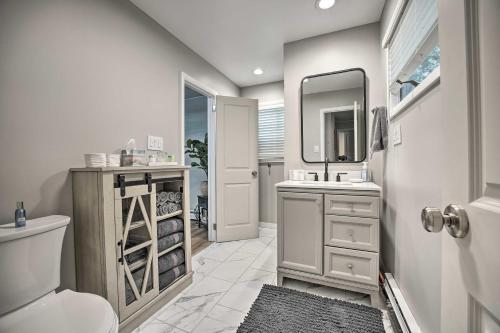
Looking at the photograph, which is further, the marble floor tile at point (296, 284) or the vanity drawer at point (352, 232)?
the marble floor tile at point (296, 284)

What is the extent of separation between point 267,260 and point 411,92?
1.94 m

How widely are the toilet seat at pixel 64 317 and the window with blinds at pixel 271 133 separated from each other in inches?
108

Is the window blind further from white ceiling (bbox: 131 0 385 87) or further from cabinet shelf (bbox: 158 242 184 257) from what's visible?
cabinet shelf (bbox: 158 242 184 257)

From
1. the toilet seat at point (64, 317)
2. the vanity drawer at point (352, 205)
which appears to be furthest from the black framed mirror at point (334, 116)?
the toilet seat at point (64, 317)

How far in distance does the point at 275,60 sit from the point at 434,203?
7.95ft

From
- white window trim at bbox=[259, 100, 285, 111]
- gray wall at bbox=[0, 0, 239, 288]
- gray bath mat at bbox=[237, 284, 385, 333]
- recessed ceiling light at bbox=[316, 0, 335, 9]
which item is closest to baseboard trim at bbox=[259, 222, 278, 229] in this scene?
gray bath mat at bbox=[237, 284, 385, 333]

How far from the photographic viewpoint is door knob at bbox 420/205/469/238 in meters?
0.42

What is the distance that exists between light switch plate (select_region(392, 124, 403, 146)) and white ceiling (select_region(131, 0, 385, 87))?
1.18m

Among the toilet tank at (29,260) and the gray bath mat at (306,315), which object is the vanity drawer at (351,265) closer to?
the gray bath mat at (306,315)

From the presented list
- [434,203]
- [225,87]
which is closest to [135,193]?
[434,203]

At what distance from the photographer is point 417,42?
1.15 metres

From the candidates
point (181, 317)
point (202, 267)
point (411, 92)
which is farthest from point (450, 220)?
point (202, 267)

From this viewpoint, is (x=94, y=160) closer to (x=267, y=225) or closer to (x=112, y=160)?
(x=112, y=160)

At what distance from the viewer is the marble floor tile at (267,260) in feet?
6.87
